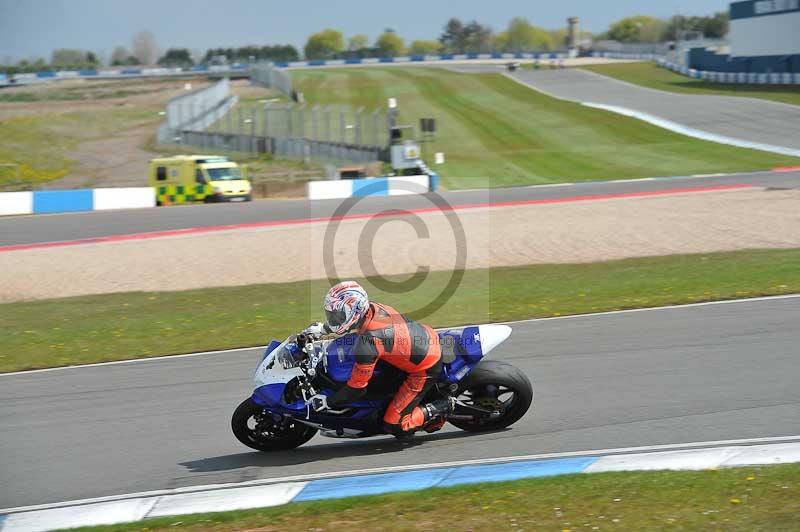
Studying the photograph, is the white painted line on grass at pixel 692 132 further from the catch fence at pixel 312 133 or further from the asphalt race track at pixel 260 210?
the catch fence at pixel 312 133

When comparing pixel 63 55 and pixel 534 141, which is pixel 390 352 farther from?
pixel 534 141

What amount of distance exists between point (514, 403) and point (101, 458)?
3.70 metres

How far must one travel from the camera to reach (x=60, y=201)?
3206cm

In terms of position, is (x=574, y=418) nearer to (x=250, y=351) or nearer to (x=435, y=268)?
(x=250, y=351)

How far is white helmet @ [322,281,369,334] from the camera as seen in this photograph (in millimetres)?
7344

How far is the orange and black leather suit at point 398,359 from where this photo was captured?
7559 millimetres

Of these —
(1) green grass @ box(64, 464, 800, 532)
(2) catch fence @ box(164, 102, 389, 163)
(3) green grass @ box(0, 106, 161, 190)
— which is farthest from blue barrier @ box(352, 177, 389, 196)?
(1) green grass @ box(64, 464, 800, 532)

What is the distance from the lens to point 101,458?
26.3 ft

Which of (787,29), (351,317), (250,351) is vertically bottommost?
(250,351)

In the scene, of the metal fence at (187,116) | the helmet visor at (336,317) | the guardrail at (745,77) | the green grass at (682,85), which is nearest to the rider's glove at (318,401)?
the helmet visor at (336,317)

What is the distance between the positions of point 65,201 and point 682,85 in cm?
5155

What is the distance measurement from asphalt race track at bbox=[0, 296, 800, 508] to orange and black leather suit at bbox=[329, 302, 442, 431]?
0.39 metres

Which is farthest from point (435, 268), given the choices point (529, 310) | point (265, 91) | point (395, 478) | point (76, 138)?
point (265, 91)

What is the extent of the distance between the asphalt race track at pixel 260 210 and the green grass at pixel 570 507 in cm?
1980
